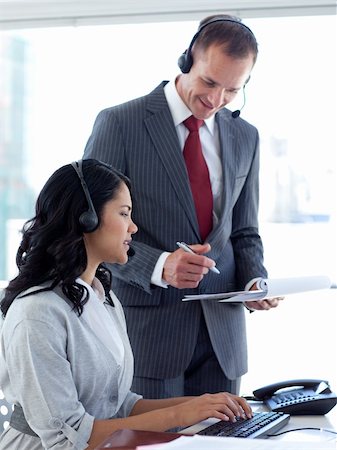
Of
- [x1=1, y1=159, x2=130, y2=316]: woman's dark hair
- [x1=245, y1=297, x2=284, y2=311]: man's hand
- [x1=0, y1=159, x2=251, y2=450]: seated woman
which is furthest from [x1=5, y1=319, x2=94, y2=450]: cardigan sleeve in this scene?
[x1=245, y1=297, x2=284, y2=311]: man's hand

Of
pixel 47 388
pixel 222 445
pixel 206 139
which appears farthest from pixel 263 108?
pixel 222 445

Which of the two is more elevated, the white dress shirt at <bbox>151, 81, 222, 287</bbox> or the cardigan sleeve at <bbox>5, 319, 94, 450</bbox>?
the white dress shirt at <bbox>151, 81, 222, 287</bbox>

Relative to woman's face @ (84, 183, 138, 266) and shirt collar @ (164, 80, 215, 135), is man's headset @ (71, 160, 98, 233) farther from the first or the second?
shirt collar @ (164, 80, 215, 135)

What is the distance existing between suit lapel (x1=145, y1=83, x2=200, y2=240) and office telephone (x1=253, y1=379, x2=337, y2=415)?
Result: 453 mm

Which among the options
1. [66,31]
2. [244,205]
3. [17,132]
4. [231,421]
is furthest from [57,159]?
[231,421]

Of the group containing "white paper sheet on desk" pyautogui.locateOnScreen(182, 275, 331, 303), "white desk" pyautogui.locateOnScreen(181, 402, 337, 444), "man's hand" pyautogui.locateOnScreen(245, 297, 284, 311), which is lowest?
"white desk" pyautogui.locateOnScreen(181, 402, 337, 444)

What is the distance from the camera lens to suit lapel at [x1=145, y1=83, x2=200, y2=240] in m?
2.10

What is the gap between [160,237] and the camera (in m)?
2.11

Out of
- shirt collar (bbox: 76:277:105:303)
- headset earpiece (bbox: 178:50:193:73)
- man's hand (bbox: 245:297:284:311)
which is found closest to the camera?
shirt collar (bbox: 76:277:105:303)

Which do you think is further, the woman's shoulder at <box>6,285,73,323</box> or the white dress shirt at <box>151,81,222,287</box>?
the white dress shirt at <box>151,81,222,287</box>

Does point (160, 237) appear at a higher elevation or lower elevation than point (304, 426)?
higher

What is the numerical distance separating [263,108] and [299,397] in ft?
6.35

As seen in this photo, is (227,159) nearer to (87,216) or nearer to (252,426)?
(87,216)

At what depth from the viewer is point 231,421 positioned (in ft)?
5.24
